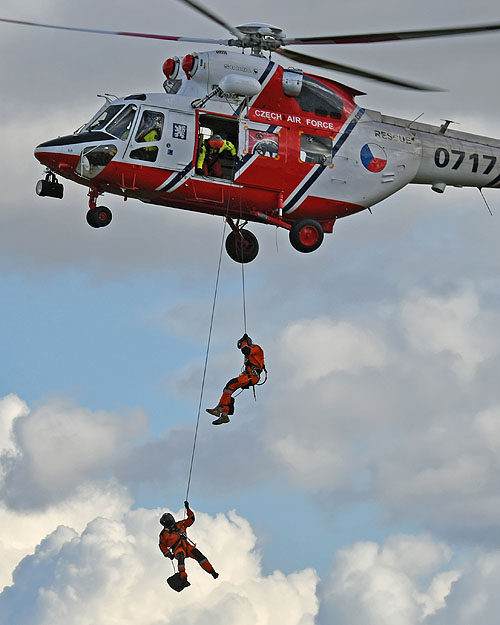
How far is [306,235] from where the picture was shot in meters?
32.8

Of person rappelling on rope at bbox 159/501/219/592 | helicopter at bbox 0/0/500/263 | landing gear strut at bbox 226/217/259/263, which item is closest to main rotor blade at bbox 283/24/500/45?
helicopter at bbox 0/0/500/263

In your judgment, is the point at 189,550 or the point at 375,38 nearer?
the point at 375,38

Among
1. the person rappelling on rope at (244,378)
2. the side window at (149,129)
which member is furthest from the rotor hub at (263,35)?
the person rappelling on rope at (244,378)

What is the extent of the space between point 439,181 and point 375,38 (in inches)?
295

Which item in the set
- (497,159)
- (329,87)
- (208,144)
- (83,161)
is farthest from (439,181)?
(83,161)

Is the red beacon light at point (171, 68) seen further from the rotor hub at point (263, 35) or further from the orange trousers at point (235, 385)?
the orange trousers at point (235, 385)

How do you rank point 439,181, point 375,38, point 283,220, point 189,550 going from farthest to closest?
point 439,181 → point 283,220 → point 189,550 → point 375,38

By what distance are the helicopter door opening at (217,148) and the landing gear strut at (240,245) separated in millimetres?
2621

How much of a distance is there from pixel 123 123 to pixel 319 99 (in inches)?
192

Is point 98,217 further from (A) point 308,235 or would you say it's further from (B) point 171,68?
(A) point 308,235

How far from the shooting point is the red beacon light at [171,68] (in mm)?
32562

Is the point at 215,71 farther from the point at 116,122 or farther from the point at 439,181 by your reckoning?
the point at 439,181

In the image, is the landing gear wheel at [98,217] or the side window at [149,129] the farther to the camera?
the landing gear wheel at [98,217]

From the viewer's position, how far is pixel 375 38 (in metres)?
28.5
